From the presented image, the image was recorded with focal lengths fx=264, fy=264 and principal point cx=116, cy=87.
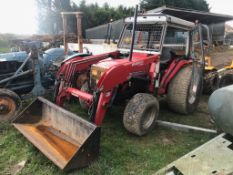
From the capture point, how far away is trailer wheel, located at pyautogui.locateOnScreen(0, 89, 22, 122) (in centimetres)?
482

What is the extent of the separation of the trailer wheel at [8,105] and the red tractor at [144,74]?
0.79 metres

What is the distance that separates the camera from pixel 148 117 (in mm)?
4480

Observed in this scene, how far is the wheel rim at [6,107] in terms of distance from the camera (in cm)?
482

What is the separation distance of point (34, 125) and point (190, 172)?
2.65 m

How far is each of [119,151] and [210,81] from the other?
3848 millimetres

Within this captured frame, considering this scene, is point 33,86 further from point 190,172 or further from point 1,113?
point 190,172

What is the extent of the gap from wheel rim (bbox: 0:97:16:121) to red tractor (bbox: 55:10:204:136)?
2.81ft

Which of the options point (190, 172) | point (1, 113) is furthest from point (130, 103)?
point (1, 113)

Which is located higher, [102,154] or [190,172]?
[190,172]

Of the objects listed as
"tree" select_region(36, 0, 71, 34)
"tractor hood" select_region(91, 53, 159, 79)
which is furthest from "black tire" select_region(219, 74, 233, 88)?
"tree" select_region(36, 0, 71, 34)

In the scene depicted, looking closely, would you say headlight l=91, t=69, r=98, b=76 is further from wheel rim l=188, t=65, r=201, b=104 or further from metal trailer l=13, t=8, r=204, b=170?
wheel rim l=188, t=65, r=201, b=104

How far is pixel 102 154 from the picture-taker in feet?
12.4

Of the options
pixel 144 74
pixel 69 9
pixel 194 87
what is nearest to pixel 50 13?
pixel 69 9

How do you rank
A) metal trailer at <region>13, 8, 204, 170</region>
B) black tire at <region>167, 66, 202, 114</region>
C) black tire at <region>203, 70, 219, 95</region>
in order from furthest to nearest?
1. black tire at <region>203, 70, 219, 95</region>
2. black tire at <region>167, 66, 202, 114</region>
3. metal trailer at <region>13, 8, 204, 170</region>
